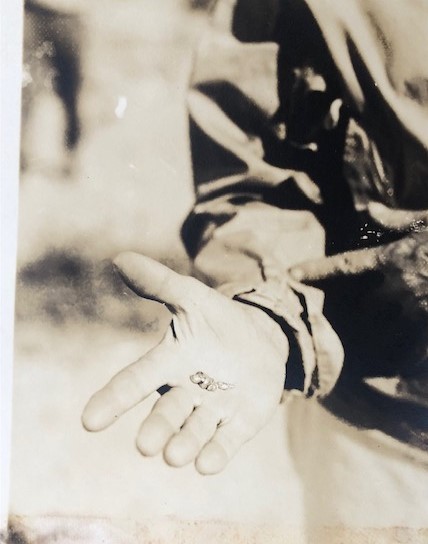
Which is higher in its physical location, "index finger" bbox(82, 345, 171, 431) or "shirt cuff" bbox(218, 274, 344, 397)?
"shirt cuff" bbox(218, 274, 344, 397)

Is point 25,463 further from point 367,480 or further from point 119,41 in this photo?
point 119,41

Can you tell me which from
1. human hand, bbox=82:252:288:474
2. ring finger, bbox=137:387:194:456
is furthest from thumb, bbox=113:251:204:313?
ring finger, bbox=137:387:194:456

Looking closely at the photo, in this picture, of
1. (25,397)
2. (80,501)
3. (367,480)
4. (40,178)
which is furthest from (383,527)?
(40,178)

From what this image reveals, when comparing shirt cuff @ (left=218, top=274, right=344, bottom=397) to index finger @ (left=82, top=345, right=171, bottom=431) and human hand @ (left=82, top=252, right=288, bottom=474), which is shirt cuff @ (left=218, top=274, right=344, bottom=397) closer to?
human hand @ (left=82, top=252, right=288, bottom=474)

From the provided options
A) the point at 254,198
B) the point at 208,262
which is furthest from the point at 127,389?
the point at 254,198

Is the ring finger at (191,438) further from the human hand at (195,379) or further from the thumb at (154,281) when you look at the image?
the thumb at (154,281)

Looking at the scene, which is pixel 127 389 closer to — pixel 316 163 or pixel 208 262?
pixel 208 262

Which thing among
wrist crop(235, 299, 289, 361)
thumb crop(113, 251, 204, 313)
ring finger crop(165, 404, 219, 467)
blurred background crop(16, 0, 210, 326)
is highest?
blurred background crop(16, 0, 210, 326)


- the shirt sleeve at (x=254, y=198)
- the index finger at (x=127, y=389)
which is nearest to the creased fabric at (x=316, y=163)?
the shirt sleeve at (x=254, y=198)
